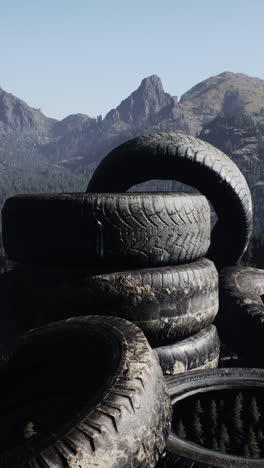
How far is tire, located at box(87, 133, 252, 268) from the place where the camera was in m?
7.45

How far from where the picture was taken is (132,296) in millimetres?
5582

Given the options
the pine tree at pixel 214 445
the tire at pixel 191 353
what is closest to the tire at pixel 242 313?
the tire at pixel 191 353

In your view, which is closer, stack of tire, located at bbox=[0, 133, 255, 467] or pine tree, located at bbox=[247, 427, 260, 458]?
pine tree, located at bbox=[247, 427, 260, 458]

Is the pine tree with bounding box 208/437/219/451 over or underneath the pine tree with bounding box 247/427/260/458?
underneath

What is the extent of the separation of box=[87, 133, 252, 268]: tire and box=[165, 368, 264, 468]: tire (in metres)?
3.10

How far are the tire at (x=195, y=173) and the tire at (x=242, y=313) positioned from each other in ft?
1.48

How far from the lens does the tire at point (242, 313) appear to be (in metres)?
6.98

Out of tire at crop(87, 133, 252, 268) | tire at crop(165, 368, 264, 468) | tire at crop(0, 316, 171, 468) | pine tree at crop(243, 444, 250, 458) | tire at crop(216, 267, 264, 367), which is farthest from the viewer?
tire at crop(87, 133, 252, 268)

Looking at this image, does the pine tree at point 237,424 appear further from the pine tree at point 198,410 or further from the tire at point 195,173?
the tire at point 195,173

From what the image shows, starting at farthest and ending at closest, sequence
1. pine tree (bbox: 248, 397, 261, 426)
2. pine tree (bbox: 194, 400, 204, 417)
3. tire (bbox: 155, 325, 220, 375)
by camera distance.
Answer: tire (bbox: 155, 325, 220, 375)
pine tree (bbox: 194, 400, 204, 417)
pine tree (bbox: 248, 397, 261, 426)

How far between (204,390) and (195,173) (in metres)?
3.54

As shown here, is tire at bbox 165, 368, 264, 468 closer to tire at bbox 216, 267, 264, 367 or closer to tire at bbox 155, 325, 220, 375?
tire at bbox 155, 325, 220, 375

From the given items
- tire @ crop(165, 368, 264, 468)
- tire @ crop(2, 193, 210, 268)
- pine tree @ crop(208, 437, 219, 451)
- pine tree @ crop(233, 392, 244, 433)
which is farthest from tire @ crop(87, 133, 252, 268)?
pine tree @ crop(208, 437, 219, 451)

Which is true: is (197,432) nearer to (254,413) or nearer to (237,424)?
(237,424)
